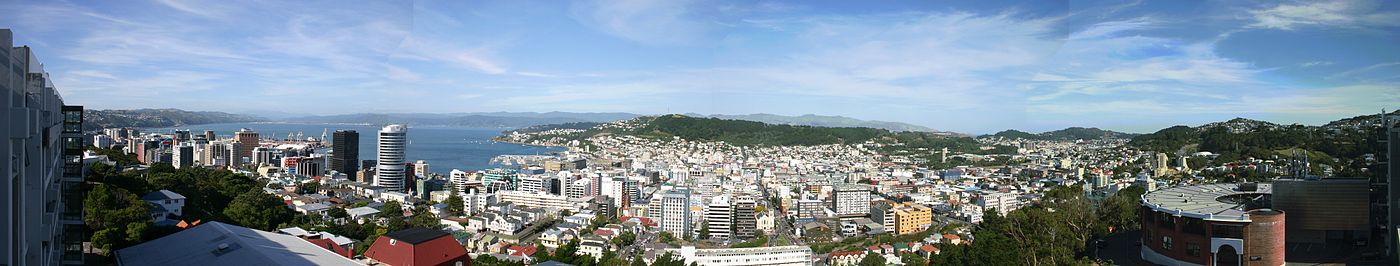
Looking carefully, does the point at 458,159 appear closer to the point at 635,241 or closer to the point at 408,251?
the point at 635,241

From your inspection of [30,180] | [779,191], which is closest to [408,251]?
[30,180]

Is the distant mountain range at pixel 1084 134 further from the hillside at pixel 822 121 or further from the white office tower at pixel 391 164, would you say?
the white office tower at pixel 391 164

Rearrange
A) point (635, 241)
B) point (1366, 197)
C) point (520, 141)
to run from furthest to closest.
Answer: point (520, 141) → point (635, 241) → point (1366, 197)

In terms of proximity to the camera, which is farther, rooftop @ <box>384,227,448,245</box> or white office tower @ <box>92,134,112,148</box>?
white office tower @ <box>92,134,112,148</box>

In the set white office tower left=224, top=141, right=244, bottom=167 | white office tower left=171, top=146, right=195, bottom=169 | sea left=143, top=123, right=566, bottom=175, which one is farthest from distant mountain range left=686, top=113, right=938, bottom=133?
white office tower left=224, top=141, right=244, bottom=167

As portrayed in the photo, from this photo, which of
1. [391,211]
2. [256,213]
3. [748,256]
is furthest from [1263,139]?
[391,211]

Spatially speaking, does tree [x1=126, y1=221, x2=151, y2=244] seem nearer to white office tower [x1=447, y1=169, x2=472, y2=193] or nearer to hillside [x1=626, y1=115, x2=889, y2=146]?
hillside [x1=626, y1=115, x2=889, y2=146]
